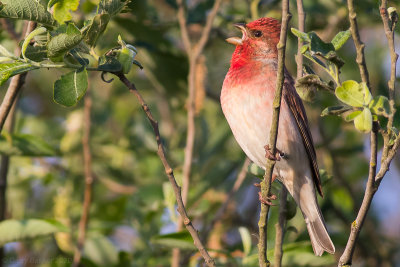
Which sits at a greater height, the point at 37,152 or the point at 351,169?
the point at 37,152

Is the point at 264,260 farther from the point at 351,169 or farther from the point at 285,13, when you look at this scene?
the point at 351,169

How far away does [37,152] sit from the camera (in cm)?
435

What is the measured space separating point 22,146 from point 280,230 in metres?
1.88

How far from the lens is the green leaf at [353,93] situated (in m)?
2.59

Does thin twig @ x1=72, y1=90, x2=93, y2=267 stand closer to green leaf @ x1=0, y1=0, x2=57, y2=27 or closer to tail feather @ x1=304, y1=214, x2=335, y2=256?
tail feather @ x1=304, y1=214, x2=335, y2=256

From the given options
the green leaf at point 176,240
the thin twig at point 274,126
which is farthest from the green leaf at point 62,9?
the green leaf at point 176,240

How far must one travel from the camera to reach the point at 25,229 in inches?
159

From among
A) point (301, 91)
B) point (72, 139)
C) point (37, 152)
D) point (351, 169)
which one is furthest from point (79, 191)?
point (301, 91)

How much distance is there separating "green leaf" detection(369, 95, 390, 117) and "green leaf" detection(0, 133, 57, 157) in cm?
251

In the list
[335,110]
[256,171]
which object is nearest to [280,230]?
[256,171]

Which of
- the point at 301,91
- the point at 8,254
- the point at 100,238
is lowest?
the point at 8,254

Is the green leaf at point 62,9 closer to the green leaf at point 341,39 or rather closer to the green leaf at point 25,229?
the green leaf at point 341,39

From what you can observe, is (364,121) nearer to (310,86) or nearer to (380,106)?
(380,106)

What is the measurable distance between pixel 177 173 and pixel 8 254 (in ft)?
5.64
